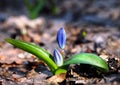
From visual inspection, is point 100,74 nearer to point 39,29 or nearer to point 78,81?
point 78,81

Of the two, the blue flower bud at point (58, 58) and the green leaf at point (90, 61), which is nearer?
the green leaf at point (90, 61)

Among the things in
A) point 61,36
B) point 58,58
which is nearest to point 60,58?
point 58,58

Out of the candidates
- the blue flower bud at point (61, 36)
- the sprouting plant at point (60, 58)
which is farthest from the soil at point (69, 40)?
the blue flower bud at point (61, 36)

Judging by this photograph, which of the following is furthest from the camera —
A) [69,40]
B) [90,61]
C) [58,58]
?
[69,40]

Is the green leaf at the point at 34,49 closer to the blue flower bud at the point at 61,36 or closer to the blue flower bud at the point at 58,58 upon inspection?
the blue flower bud at the point at 58,58

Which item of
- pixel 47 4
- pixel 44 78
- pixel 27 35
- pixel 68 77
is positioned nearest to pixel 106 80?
pixel 68 77

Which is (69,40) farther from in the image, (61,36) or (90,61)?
(90,61)
